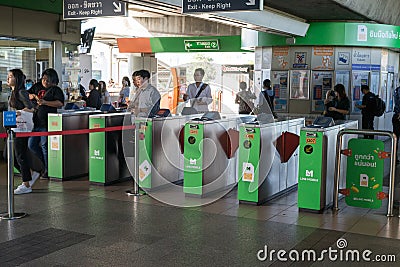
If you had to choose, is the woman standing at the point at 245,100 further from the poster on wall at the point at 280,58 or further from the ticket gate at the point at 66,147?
the ticket gate at the point at 66,147

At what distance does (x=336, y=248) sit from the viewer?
4.90 metres

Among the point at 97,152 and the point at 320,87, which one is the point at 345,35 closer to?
the point at 320,87

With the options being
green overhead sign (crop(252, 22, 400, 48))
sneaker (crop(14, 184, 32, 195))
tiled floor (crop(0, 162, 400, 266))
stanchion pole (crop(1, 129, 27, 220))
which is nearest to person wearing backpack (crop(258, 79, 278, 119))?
green overhead sign (crop(252, 22, 400, 48))

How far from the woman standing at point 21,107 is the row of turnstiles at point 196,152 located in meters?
0.84

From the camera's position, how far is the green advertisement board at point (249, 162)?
21.4 feet

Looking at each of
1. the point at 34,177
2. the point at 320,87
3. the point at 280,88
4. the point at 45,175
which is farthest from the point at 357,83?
the point at 34,177

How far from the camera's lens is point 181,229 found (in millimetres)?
5422

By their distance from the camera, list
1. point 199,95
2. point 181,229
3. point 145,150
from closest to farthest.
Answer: point 181,229 → point 145,150 → point 199,95

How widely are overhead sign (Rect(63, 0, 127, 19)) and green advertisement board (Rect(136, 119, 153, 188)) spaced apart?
5.39 ft

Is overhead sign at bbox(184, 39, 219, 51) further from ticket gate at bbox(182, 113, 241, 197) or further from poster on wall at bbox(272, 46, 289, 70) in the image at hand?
ticket gate at bbox(182, 113, 241, 197)

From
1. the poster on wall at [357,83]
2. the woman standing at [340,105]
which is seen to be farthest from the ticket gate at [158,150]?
the poster on wall at [357,83]

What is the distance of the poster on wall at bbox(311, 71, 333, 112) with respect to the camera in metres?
11.5

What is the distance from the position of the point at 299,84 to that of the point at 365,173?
5.71 m

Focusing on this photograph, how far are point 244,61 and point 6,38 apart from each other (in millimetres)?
12868
